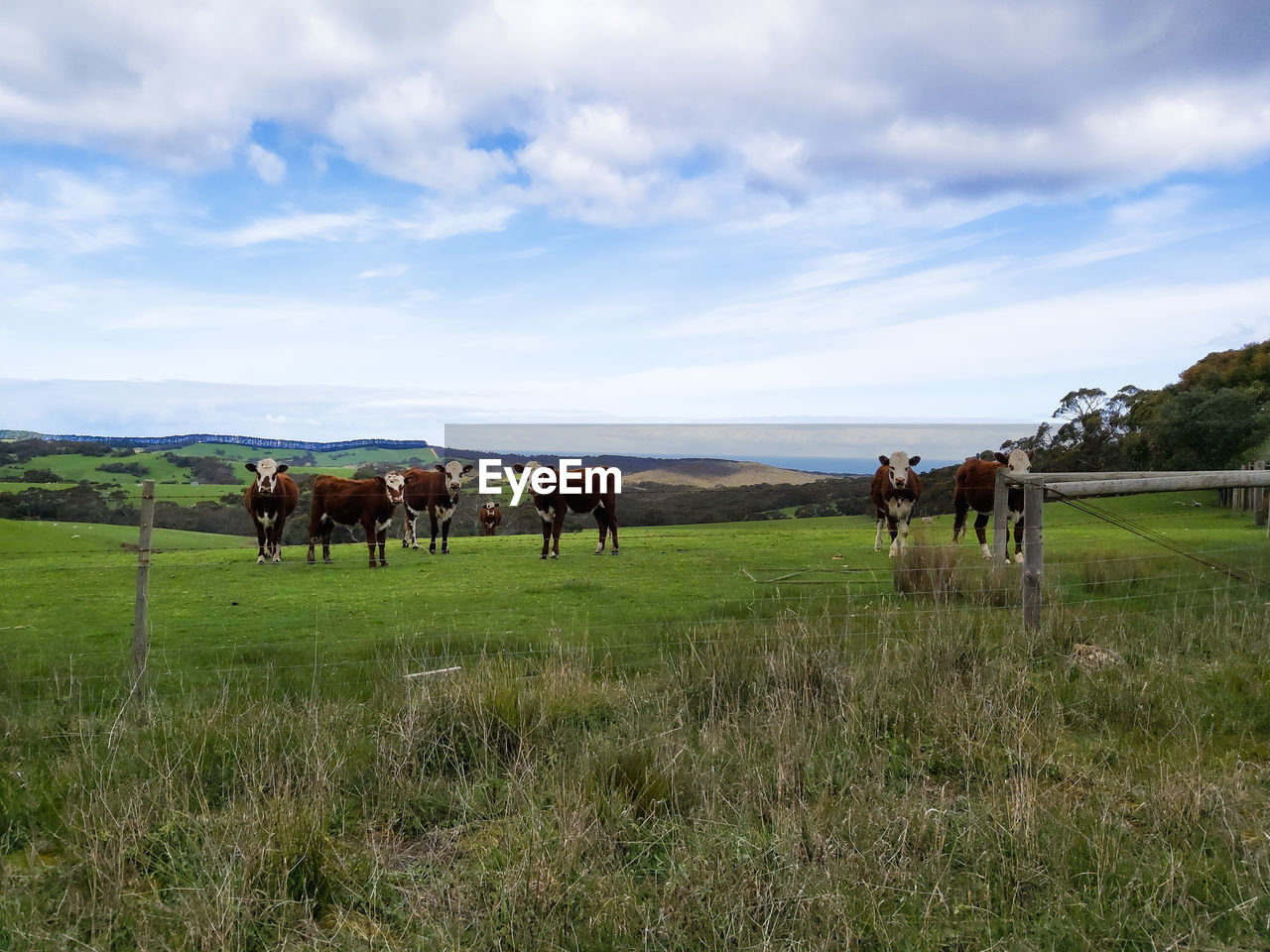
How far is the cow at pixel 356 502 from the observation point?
47.2ft

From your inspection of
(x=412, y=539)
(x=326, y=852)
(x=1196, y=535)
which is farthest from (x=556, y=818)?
(x=1196, y=535)

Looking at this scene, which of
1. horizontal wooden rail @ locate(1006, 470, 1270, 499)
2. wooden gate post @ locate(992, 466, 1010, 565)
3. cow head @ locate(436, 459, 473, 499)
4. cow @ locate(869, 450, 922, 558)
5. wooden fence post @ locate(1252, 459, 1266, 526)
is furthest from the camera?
wooden fence post @ locate(1252, 459, 1266, 526)

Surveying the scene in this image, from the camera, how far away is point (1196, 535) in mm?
15141

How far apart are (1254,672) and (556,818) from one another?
6102 millimetres

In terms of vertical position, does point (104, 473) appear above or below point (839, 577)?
above

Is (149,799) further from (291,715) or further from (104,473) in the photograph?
(104,473)

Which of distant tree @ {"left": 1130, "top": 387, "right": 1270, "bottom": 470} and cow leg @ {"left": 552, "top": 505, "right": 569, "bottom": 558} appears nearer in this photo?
cow leg @ {"left": 552, "top": 505, "right": 569, "bottom": 558}

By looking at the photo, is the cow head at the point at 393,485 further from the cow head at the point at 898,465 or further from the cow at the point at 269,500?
the cow head at the point at 898,465

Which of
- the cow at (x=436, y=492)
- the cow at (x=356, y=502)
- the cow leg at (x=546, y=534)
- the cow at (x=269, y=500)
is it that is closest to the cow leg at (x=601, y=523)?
the cow leg at (x=546, y=534)

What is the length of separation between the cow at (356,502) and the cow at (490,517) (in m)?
9.49

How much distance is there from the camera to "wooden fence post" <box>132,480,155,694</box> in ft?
20.3

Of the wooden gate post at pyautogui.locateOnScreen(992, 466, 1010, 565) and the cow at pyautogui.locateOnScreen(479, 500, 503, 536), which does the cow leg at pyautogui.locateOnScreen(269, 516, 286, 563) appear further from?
the cow at pyautogui.locateOnScreen(479, 500, 503, 536)

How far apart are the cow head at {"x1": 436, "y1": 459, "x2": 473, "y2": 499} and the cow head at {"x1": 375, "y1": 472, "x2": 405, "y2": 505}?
2.51 feet

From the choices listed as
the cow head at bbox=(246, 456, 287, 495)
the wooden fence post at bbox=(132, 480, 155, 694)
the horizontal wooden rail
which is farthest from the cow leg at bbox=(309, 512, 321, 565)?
the horizontal wooden rail
